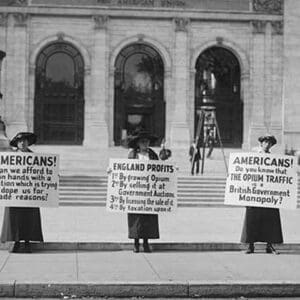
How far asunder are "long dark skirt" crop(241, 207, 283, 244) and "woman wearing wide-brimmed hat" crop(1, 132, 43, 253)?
311cm

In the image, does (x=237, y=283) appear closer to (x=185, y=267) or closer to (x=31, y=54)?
(x=185, y=267)

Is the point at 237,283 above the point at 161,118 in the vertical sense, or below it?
below

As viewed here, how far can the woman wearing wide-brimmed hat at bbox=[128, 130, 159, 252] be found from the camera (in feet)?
33.3

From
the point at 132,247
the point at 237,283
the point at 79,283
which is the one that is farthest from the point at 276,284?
the point at 132,247

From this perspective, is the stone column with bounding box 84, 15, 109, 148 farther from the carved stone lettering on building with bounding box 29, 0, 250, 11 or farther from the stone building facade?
the carved stone lettering on building with bounding box 29, 0, 250, 11

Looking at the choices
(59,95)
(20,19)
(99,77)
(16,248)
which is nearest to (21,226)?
(16,248)

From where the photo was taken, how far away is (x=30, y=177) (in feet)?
34.0

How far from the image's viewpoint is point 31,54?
37.7 m

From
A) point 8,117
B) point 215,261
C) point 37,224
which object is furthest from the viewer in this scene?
point 8,117

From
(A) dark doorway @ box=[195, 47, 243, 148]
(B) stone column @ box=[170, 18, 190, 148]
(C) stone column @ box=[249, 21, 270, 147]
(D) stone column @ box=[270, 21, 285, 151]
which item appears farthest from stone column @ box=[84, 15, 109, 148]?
(D) stone column @ box=[270, 21, 285, 151]

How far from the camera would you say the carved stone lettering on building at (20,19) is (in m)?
37.2

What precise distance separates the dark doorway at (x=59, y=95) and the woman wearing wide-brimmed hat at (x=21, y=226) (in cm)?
2753

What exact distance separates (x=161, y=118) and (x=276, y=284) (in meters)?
30.9

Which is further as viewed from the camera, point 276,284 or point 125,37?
point 125,37
